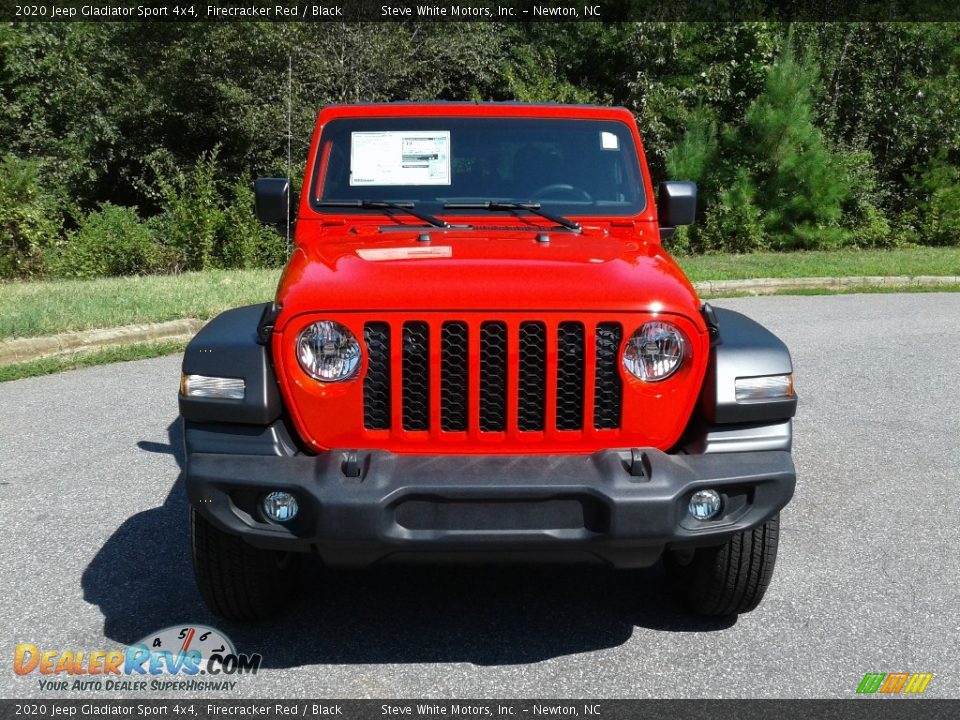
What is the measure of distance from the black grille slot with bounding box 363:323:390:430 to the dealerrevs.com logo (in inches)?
36.5

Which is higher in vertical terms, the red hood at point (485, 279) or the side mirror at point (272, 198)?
the red hood at point (485, 279)

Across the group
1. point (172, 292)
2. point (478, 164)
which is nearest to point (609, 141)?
point (478, 164)

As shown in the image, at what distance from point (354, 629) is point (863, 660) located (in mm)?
1739

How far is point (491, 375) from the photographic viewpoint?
10.3 feet

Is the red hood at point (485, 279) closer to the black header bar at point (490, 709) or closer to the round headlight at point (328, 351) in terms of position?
the round headlight at point (328, 351)

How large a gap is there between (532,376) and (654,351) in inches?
15.7

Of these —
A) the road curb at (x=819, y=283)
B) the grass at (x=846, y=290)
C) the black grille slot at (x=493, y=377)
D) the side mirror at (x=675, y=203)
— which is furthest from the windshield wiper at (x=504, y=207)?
the road curb at (x=819, y=283)

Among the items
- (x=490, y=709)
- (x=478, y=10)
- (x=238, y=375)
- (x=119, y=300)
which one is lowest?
(x=119, y=300)

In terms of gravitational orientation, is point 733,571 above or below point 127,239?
above

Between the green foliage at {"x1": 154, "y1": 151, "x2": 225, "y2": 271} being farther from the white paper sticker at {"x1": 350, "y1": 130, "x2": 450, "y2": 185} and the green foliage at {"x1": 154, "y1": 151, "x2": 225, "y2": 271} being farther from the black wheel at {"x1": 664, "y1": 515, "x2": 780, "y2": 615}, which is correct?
the black wheel at {"x1": 664, "y1": 515, "x2": 780, "y2": 615}

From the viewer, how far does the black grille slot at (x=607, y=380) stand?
3.12 meters

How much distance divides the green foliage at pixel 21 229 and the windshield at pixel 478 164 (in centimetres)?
1123

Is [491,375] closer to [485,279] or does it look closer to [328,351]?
[485,279]

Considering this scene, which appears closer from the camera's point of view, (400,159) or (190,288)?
(400,159)
